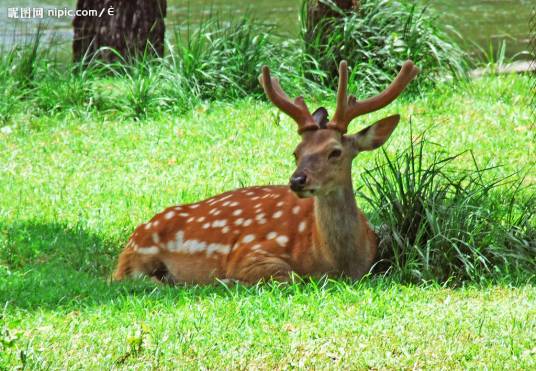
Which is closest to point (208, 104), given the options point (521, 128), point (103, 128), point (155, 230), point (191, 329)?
point (103, 128)

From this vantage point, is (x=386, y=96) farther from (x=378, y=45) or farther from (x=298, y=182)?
(x=378, y=45)

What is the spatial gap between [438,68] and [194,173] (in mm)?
3966

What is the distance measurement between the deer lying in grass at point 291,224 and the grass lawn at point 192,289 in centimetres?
24

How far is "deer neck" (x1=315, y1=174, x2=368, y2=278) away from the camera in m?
7.70

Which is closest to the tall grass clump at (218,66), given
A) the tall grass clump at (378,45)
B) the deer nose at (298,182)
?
the tall grass clump at (378,45)

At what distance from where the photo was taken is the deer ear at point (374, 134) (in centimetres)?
779

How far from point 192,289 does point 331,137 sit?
131 cm

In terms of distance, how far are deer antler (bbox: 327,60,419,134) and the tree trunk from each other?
268 inches

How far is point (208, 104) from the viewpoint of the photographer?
1291 centimetres

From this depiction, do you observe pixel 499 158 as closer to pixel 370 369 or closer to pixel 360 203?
pixel 360 203

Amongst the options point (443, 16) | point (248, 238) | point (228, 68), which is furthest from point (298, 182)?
point (443, 16)

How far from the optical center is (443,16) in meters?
19.4

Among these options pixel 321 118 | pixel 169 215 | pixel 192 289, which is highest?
pixel 321 118

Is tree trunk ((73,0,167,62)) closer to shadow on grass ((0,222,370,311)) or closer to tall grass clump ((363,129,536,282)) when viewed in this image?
shadow on grass ((0,222,370,311))
